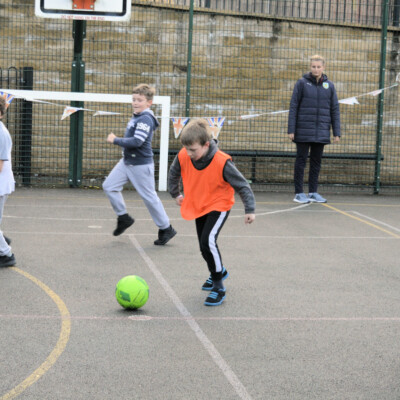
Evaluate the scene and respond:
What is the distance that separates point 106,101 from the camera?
13.2 m

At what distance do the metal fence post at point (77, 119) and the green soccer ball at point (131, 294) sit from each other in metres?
8.23

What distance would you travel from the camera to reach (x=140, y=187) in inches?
340

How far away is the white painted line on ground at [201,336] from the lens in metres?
4.26

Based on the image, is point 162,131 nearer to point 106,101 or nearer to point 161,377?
point 106,101

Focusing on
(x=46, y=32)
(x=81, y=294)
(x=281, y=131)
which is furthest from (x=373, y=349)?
(x=46, y=32)

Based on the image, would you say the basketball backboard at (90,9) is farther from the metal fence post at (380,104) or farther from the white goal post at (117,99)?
the metal fence post at (380,104)

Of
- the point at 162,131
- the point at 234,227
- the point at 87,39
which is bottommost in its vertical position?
the point at 234,227

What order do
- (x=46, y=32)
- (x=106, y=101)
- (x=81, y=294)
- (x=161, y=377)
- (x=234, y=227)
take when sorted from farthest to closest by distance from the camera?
(x=46, y=32)
(x=106, y=101)
(x=234, y=227)
(x=81, y=294)
(x=161, y=377)

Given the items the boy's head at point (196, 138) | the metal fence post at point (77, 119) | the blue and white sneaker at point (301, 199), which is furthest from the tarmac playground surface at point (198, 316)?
the metal fence post at point (77, 119)

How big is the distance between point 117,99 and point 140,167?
16.0ft

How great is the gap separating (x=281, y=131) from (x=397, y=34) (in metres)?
2.97

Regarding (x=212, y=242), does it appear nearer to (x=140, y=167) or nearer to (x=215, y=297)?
(x=215, y=297)

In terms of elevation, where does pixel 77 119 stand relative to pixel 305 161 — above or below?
above

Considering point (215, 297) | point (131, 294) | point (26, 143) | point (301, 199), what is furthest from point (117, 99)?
point (131, 294)
